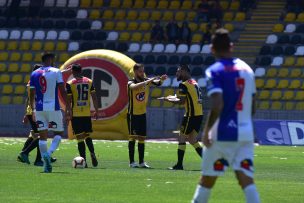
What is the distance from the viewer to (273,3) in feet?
153

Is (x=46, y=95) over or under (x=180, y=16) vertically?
under

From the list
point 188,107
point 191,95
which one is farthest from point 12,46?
point 191,95

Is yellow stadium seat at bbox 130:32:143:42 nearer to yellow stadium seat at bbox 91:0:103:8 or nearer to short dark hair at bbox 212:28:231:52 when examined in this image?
yellow stadium seat at bbox 91:0:103:8

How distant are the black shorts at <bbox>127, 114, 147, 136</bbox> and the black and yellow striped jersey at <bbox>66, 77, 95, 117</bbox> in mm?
1187

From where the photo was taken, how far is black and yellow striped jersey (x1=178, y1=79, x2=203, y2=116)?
22.2m

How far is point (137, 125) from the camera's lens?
23047 mm

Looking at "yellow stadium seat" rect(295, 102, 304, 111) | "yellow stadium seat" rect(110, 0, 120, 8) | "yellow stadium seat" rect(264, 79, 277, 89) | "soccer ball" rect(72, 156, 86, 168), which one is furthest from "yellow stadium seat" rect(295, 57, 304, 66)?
"soccer ball" rect(72, 156, 86, 168)

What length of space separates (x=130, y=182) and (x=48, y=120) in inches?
133

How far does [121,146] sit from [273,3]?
17.0 m

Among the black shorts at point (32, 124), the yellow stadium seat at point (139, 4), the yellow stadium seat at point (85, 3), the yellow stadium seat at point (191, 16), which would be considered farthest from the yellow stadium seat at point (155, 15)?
the black shorts at point (32, 124)

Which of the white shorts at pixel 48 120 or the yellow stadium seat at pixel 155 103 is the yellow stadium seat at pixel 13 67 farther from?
the white shorts at pixel 48 120

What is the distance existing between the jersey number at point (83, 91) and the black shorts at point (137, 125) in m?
1.30

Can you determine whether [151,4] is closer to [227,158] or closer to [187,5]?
[187,5]

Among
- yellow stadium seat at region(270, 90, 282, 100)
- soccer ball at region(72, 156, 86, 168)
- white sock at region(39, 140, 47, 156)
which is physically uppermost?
yellow stadium seat at region(270, 90, 282, 100)
